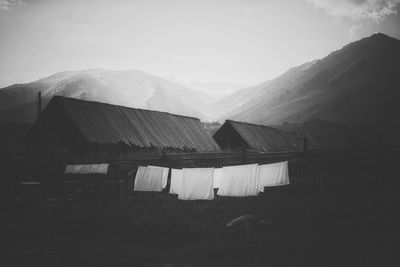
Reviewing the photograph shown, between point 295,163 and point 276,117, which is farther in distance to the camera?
point 276,117

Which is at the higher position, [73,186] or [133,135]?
[133,135]

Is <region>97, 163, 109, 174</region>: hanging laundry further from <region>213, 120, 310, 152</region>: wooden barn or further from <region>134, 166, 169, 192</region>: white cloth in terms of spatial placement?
<region>213, 120, 310, 152</region>: wooden barn

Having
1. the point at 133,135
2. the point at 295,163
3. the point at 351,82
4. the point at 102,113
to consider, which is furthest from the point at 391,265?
the point at 351,82

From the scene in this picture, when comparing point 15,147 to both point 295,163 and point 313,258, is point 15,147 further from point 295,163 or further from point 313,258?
point 313,258

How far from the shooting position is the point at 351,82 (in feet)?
571

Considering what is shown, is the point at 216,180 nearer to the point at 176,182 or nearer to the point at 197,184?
the point at 197,184

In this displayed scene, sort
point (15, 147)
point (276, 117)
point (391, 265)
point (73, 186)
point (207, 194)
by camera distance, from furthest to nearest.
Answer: point (276, 117)
point (15, 147)
point (73, 186)
point (207, 194)
point (391, 265)

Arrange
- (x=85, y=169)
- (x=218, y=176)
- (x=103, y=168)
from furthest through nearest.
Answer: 1. (x=85, y=169)
2. (x=103, y=168)
3. (x=218, y=176)

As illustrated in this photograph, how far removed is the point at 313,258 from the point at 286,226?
154 inches

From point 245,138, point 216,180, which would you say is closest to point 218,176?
point 216,180

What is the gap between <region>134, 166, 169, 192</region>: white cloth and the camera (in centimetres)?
1703

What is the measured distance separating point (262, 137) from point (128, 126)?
Answer: 2032 centimetres

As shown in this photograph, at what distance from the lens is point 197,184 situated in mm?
15539

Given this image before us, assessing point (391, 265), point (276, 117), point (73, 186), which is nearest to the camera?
point (391, 265)
